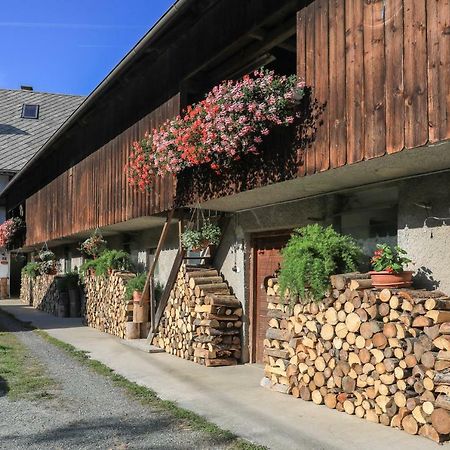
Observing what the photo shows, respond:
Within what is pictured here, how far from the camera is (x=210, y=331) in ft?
29.9

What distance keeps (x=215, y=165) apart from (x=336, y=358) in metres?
3.01

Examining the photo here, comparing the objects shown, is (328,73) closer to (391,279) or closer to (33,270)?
(391,279)

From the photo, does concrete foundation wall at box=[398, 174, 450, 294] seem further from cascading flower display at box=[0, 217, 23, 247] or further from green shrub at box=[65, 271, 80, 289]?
cascading flower display at box=[0, 217, 23, 247]

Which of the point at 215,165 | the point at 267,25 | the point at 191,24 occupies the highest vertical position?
the point at 191,24

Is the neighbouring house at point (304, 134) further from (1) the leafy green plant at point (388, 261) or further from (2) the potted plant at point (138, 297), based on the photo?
(2) the potted plant at point (138, 297)

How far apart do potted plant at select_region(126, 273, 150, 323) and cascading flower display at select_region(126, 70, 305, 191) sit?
14.8ft

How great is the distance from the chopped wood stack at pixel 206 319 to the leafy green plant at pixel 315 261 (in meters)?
2.57

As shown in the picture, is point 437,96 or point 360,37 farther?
point 360,37

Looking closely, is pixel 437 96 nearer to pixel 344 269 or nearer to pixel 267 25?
pixel 344 269

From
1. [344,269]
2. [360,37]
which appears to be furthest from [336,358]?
[360,37]

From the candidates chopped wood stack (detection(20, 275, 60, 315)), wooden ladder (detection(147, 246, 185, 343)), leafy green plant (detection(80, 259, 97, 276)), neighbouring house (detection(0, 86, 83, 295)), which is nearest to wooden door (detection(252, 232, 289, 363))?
wooden ladder (detection(147, 246, 185, 343))

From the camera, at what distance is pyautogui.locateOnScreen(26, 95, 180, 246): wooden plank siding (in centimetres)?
1045

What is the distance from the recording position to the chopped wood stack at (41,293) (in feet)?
65.0

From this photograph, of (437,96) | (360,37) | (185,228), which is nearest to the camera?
(437,96)
